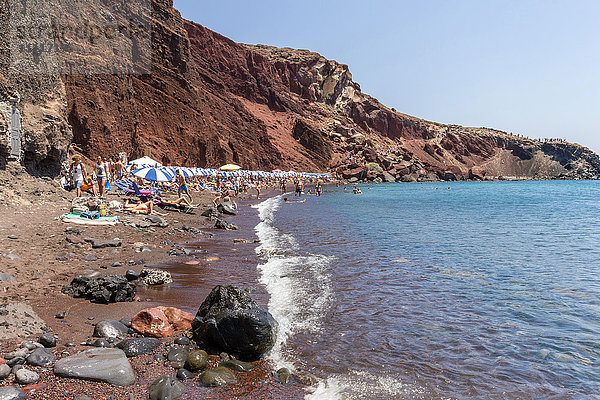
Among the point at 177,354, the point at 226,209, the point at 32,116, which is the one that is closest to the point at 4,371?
the point at 177,354

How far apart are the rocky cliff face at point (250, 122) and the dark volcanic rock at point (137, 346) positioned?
471 inches

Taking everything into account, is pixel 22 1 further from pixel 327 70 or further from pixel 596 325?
pixel 327 70

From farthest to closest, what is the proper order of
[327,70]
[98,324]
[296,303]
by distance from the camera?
[327,70]
[296,303]
[98,324]

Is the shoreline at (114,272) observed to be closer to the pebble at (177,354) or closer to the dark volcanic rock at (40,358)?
the dark volcanic rock at (40,358)

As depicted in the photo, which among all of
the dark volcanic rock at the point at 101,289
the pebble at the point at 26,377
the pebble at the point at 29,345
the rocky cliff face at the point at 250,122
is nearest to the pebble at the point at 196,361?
the pebble at the point at 26,377

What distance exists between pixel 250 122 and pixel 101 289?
247ft

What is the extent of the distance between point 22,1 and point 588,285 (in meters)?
22.3

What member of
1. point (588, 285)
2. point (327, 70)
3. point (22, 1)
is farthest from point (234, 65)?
point (588, 285)

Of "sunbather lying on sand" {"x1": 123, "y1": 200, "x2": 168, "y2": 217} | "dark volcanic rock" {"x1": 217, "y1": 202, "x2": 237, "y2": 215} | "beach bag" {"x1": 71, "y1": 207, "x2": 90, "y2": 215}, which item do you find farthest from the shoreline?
"dark volcanic rock" {"x1": 217, "y1": 202, "x2": 237, "y2": 215}

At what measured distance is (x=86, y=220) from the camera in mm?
11141

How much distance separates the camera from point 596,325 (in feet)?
20.1

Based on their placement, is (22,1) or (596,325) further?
(22,1)

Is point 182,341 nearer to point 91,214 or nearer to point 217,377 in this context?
point 217,377

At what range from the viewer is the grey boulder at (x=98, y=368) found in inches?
148
